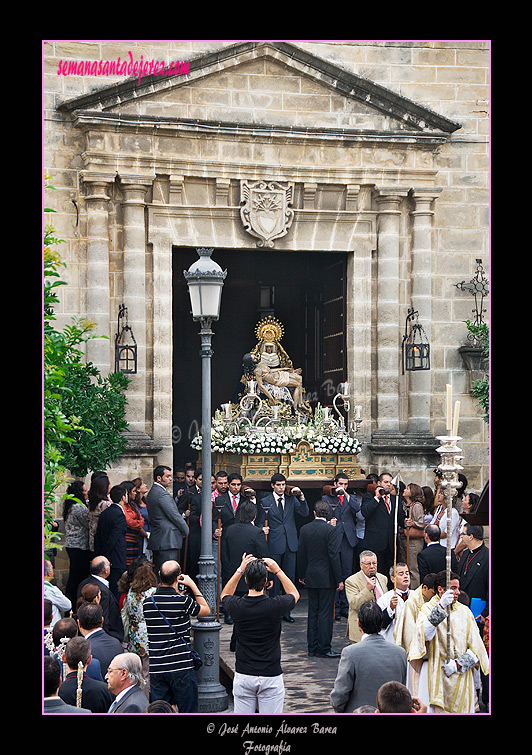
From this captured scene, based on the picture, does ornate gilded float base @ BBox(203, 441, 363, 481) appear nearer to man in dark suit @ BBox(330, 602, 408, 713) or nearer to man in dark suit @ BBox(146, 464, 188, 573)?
man in dark suit @ BBox(146, 464, 188, 573)

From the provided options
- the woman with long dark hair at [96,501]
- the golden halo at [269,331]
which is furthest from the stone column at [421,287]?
the woman with long dark hair at [96,501]

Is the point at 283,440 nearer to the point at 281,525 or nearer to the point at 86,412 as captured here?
the point at 281,525

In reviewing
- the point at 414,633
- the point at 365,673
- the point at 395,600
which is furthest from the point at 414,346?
the point at 365,673

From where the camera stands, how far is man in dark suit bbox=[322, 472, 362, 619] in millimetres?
13906

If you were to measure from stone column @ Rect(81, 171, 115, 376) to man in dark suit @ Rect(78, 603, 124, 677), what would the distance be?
8887mm

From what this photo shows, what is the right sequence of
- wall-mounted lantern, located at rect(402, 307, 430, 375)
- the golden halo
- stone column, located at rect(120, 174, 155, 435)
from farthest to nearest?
1. the golden halo
2. wall-mounted lantern, located at rect(402, 307, 430, 375)
3. stone column, located at rect(120, 174, 155, 435)

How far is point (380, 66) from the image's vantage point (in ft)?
60.7

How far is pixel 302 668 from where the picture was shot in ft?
37.8

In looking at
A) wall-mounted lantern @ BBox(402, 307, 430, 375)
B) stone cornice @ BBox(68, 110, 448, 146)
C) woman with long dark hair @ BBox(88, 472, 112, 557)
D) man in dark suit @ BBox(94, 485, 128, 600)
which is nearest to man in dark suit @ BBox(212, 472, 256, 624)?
woman with long dark hair @ BBox(88, 472, 112, 557)

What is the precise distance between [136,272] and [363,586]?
829 centimetres

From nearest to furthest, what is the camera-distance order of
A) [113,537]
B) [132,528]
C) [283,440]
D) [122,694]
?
[122,694] → [113,537] → [132,528] → [283,440]

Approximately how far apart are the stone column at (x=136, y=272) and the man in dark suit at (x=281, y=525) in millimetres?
3669

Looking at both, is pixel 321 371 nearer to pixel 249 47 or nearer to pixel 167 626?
pixel 249 47
